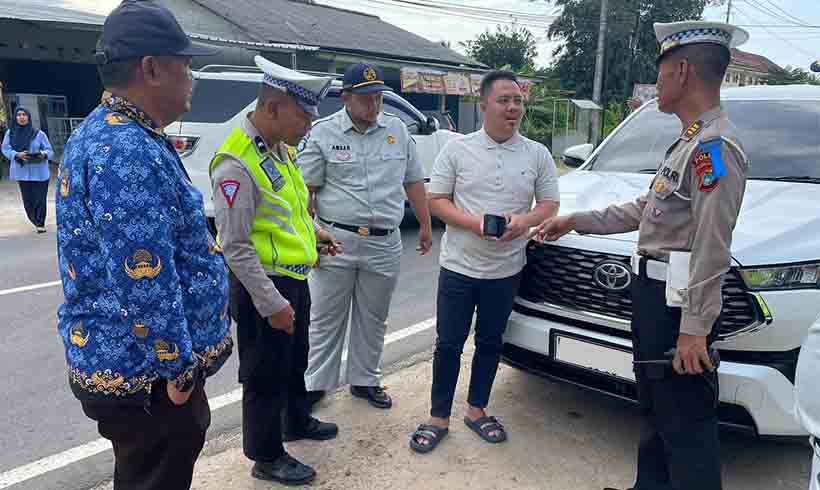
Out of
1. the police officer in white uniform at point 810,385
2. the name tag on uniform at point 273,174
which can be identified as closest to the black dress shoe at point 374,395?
the name tag on uniform at point 273,174

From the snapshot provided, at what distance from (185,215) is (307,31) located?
20698 millimetres

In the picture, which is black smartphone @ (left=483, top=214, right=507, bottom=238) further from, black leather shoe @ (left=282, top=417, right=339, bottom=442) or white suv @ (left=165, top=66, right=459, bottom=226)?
white suv @ (left=165, top=66, right=459, bottom=226)

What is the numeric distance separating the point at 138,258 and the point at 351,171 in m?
1.84

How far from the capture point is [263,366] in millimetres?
2725

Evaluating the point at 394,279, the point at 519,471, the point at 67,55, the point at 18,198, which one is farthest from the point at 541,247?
the point at 67,55

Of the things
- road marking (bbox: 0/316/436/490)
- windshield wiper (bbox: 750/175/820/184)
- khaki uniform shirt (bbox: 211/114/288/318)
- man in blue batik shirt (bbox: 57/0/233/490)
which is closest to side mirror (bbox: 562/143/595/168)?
windshield wiper (bbox: 750/175/820/184)

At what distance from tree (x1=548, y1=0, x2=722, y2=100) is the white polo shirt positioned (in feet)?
105

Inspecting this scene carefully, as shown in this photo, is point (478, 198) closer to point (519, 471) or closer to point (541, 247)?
point (541, 247)

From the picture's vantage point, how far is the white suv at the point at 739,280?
253 cm

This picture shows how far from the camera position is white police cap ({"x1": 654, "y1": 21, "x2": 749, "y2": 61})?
2158mm

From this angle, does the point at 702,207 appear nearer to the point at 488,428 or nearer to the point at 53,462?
the point at 488,428

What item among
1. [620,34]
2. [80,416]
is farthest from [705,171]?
[620,34]

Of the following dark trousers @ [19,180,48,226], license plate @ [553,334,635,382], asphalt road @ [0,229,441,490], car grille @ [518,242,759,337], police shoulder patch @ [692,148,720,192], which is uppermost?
police shoulder patch @ [692,148,720,192]

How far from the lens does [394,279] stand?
11.7 ft
